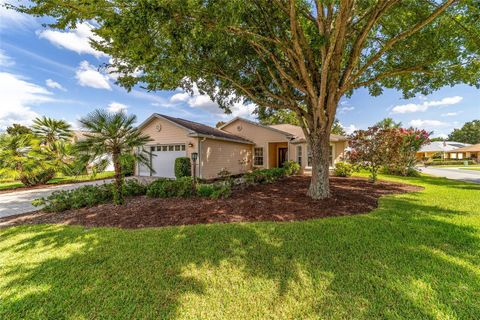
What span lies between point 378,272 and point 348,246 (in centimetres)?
80

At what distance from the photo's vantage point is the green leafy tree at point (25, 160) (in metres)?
11.3

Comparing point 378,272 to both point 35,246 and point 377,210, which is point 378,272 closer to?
point 377,210

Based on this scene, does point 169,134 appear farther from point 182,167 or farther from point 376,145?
point 376,145

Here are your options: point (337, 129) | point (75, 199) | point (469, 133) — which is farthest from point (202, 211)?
point (469, 133)

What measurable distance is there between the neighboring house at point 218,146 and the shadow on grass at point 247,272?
7757 millimetres

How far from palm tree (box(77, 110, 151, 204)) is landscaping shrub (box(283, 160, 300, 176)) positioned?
34.0ft

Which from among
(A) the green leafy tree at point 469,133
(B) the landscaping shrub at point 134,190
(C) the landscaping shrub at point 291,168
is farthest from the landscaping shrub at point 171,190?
(A) the green leafy tree at point 469,133

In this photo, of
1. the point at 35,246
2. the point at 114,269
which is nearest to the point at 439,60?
the point at 114,269

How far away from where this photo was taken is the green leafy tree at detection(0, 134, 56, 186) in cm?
1127

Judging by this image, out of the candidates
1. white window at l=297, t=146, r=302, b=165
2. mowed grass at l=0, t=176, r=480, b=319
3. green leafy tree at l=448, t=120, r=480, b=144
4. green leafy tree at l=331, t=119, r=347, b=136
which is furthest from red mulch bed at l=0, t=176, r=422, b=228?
green leafy tree at l=448, t=120, r=480, b=144

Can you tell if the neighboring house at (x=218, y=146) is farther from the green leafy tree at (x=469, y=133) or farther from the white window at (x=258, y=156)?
the green leafy tree at (x=469, y=133)

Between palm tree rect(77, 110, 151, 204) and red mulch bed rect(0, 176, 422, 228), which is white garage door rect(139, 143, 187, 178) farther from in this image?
palm tree rect(77, 110, 151, 204)

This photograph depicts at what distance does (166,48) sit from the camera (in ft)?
19.5

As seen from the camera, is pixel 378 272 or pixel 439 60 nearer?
pixel 378 272
